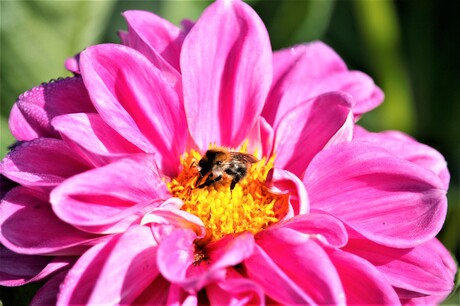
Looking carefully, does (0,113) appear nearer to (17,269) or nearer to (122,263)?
(17,269)

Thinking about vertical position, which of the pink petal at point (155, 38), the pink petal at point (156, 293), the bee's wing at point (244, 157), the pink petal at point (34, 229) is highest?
the pink petal at point (155, 38)

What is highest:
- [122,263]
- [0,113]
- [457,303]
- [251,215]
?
[122,263]

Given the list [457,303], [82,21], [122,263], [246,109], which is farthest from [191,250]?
[82,21]

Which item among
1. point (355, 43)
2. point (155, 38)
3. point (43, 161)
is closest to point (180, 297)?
point (43, 161)

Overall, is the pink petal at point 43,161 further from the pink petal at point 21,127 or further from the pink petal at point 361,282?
the pink petal at point 361,282

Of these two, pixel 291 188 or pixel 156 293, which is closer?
pixel 156 293

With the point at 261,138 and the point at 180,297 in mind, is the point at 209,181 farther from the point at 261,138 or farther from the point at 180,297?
the point at 180,297

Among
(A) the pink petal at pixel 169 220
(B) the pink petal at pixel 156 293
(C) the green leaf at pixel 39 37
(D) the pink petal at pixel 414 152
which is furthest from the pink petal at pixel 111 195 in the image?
(C) the green leaf at pixel 39 37
